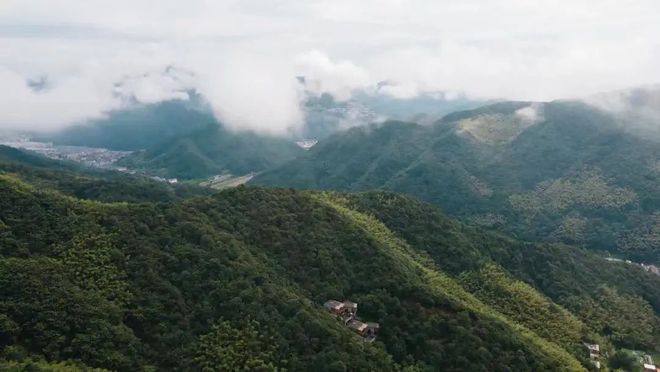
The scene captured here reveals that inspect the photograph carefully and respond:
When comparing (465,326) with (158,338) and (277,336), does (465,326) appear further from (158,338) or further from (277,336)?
(158,338)

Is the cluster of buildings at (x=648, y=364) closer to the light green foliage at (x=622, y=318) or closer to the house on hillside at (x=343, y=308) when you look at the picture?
the light green foliage at (x=622, y=318)

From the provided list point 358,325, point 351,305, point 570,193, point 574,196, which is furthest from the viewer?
point 570,193

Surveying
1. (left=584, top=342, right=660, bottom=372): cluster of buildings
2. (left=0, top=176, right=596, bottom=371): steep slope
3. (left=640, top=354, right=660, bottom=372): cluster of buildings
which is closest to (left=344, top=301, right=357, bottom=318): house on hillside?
(left=0, top=176, right=596, bottom=371): steep slope

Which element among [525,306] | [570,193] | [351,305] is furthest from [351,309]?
[570,193]

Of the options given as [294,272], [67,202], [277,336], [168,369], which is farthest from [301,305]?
[67,202]

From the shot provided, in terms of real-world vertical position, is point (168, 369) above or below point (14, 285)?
below

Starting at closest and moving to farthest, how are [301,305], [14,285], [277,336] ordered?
[14,285] → [277,336] → [301,305]

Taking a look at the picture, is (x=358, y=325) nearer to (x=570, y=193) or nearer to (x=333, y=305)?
(x=333, y=305)
